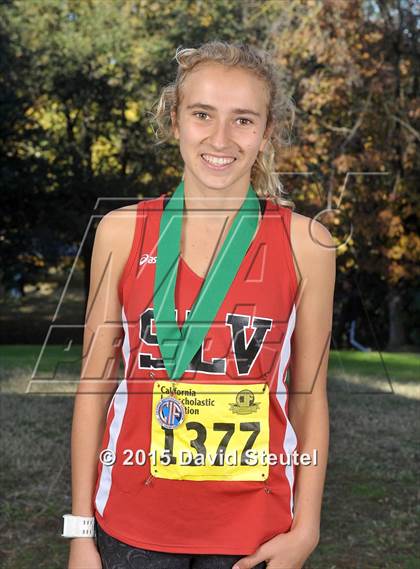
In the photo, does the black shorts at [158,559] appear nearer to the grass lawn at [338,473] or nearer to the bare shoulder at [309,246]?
the bare shoulder at [309,246]

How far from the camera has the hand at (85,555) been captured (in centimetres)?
213

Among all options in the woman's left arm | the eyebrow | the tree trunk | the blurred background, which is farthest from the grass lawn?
the tree trunk

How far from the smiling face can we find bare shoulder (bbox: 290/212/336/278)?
196mm

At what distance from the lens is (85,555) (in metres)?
2.14

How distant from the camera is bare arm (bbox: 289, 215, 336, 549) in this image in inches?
84.9

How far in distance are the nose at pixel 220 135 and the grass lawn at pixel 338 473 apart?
10.7 feet

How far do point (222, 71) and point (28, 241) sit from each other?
21696 mm

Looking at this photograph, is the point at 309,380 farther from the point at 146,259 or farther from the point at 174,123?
the point at 174,123

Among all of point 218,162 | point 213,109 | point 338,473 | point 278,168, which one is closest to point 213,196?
point 218,162

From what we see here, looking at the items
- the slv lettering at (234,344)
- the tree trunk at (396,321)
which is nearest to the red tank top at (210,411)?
the slv lettering at (234,344)

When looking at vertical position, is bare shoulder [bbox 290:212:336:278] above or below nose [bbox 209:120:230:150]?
below

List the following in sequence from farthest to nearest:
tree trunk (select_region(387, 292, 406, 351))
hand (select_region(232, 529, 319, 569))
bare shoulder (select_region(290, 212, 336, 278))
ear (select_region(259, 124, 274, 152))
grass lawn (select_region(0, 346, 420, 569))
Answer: tree trunk (select_region(387, 292, 406, 351))
grass lawn (select_region(0, 346, 420, 569))
ear (select_region(259, 124, 274, 152))
bare shoulder (select_region(290, 212, 336, 278))
hand (select_region(232, 529, 319, 569))

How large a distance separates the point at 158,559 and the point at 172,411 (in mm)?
335

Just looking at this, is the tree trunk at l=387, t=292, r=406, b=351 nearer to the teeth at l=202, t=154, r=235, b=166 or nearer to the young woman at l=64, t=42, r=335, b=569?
the young woman at l=64, t=42, r=335, b=569
